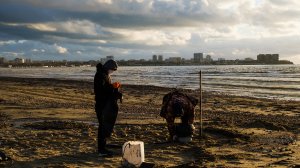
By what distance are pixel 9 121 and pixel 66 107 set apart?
446 cm

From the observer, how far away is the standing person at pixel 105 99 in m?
8.46

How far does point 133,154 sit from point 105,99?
1407mm

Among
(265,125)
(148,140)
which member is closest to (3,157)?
(148,140)

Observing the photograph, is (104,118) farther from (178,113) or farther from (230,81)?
(230,81)

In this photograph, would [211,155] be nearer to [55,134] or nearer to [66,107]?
[55,134]

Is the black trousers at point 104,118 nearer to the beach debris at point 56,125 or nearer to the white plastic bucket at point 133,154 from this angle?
the white plastic bucket at point 133,154

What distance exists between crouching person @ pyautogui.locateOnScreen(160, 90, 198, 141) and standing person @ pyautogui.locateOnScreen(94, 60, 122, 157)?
158 centimetres

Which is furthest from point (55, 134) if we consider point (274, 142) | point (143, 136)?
point (274, 142)

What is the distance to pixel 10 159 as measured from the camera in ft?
26.3

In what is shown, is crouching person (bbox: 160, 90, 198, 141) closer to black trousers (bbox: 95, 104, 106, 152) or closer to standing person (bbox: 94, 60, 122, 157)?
standing person (bbox: 94, 60, 122, 157)

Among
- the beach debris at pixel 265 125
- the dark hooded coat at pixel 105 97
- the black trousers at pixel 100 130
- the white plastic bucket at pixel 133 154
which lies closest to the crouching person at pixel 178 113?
the dark hooded coat at pixel 105 97

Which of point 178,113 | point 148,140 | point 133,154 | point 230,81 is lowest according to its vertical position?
point 230,81

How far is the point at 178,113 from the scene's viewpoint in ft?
31.8

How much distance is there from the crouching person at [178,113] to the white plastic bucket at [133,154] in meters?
2.19
